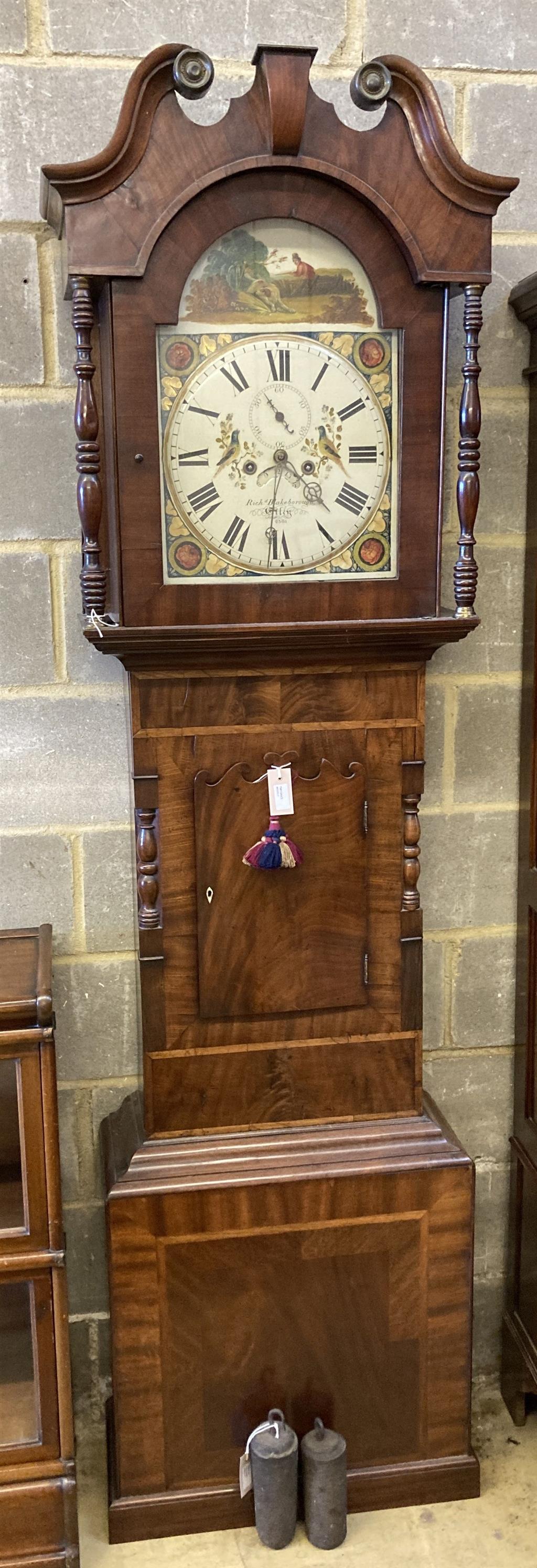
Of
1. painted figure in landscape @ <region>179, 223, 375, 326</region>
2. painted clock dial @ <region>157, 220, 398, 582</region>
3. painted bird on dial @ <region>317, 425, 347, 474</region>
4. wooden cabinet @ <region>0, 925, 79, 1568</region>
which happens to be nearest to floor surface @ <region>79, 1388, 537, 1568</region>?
wooden cabinet @ <region>0, 925, 79, 1568</region>

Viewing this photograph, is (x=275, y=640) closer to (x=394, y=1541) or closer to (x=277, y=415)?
(x=277, y=415)

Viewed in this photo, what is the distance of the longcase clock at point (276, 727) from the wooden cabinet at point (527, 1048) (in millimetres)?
208

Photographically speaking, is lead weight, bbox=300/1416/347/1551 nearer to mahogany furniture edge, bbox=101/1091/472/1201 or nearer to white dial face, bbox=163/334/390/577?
mahogany furniture edge, bbox=101/1091/472/1201

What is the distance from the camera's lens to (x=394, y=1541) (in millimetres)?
1678

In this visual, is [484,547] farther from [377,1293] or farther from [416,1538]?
[416,1538]

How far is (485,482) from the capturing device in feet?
5.80

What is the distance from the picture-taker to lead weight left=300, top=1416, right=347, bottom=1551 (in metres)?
1.63

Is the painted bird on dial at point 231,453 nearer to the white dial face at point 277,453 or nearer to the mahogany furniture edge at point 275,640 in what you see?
the white dial face at point 277,453

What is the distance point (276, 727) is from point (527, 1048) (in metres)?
0.70

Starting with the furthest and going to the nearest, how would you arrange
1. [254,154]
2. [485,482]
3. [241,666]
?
[485,482] < [241,666] < [254,154]

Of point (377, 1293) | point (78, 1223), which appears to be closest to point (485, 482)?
point (377, 1293)

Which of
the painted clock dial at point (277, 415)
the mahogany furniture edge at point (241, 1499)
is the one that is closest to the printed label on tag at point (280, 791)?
the painted clock dial at point (277, 415)

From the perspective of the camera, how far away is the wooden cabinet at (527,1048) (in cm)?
177

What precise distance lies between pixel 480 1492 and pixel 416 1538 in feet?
0.45
